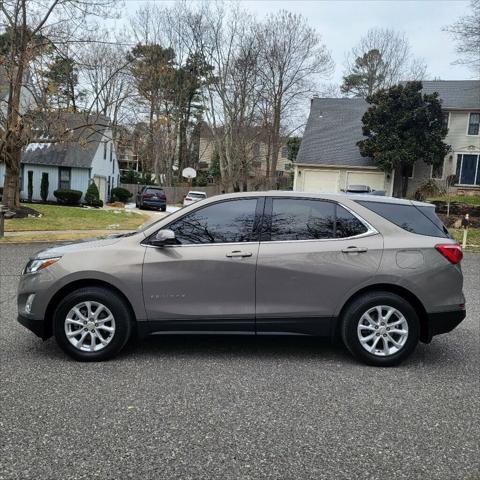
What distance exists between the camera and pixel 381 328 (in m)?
4.82

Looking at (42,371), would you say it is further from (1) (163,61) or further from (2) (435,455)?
(1) (163,61)

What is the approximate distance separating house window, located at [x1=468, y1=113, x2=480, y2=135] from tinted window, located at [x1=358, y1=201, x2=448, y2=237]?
106ft

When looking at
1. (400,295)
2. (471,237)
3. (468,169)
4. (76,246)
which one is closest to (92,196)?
(471,237)

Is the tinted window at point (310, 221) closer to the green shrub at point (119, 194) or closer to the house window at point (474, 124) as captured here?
the house window at point (474, 124)

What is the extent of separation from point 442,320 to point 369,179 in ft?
98.0

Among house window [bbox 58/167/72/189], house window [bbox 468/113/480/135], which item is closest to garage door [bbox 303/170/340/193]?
house window [bbox 468/113/480/135]

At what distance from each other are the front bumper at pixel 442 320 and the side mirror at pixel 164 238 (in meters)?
2.58

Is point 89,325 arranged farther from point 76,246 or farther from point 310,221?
point 310,221

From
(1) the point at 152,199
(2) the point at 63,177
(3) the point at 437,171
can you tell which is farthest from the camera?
(2) the point at 63,177

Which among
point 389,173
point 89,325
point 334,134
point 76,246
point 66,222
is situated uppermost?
point 334,134

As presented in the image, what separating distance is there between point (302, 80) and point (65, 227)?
31411 mm

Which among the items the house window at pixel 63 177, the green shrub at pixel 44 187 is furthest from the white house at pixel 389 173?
the green shrub at pixel 44 187

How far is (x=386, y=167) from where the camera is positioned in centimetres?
3148

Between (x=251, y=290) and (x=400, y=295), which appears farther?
(x=400, y=295)
